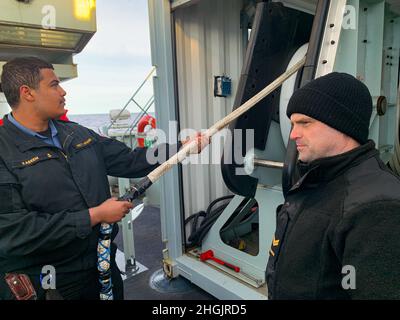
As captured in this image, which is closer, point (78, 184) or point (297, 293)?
point (297, 293)

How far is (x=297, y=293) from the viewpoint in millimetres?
895

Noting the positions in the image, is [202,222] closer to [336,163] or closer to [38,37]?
[38,37]

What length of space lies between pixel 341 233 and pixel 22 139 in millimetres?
1355

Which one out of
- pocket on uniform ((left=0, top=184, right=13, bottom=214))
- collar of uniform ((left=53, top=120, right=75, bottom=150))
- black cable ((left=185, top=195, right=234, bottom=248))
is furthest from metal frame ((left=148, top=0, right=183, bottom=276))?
pocket on uniform ((left=0, top=184, right=13, bottom=214))

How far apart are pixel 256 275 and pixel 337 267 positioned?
63.3 inches

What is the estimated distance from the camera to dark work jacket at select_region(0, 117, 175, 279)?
1243 millimetres

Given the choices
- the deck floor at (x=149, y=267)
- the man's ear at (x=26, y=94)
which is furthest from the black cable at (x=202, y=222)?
the man's ear at (x=26, y=94)

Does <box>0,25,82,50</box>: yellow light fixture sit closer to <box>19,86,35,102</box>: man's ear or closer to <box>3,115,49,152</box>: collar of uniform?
<box>19,86,35,102</box>: man's ear

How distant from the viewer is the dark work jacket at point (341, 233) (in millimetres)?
707

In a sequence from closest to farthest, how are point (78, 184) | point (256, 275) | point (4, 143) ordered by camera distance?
point (4, 143) < point (78, 184) < point (256, 275)

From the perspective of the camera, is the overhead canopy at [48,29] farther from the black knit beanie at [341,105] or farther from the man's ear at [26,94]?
the black knit beanie at [341,105]

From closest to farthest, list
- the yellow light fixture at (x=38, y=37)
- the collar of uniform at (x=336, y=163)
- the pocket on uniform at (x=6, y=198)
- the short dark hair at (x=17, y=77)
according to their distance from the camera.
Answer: the collar of uniform at (x=336, y=163)
the pocket on uniform at (x=6, y=198)
the short dark hair at (x=17, y=77)
the yellow light fixture at (x=38, y=37)
